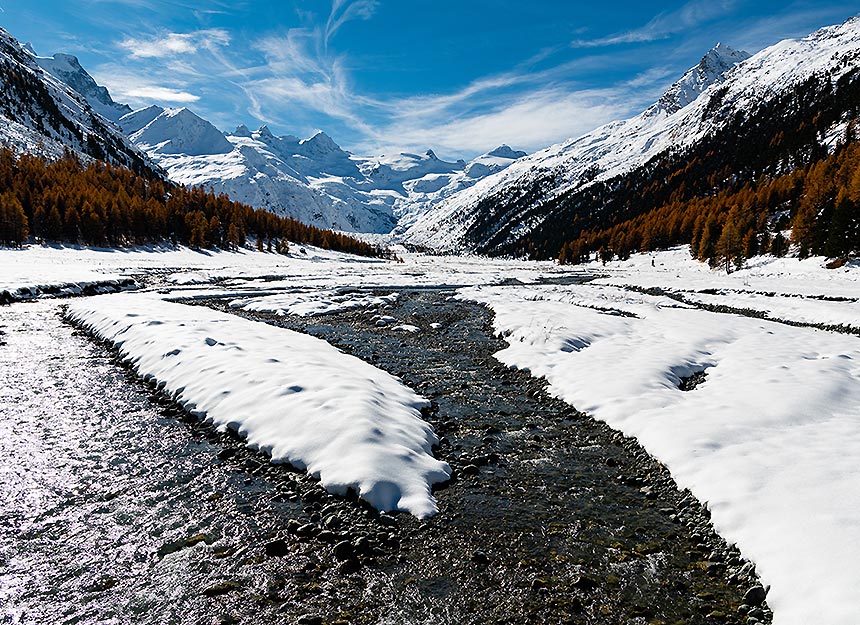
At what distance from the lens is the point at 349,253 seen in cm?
16462

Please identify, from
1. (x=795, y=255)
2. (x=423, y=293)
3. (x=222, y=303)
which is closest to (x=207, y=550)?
(x=222, y=303)

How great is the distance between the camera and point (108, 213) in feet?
292

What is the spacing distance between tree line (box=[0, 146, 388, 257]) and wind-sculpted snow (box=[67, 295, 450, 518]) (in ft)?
256

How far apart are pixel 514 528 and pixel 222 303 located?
1410 inches

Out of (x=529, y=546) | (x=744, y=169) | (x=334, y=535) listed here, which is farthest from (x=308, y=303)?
(x=744, y=169)

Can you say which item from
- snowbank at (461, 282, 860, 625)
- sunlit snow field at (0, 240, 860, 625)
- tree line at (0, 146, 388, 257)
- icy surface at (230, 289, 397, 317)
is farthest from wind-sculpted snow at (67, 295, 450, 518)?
tree line at (0, 146, 388, 257)

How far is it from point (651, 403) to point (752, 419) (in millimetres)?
2651

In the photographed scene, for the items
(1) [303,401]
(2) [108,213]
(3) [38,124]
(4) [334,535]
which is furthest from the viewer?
(3) [38,124]

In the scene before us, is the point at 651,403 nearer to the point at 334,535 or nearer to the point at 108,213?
the point at 334,535

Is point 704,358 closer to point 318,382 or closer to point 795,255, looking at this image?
point 318,382

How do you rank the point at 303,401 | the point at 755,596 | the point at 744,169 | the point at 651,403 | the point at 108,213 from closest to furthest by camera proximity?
the point at 755,596 → the point at 303,401 → the point at 651,403 → the point at 108,213 → the point at 744,169

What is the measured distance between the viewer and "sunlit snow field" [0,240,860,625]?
7766 millimetres

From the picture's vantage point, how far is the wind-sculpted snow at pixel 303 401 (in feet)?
32.9

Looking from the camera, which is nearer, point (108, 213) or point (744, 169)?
point (108, 213)
